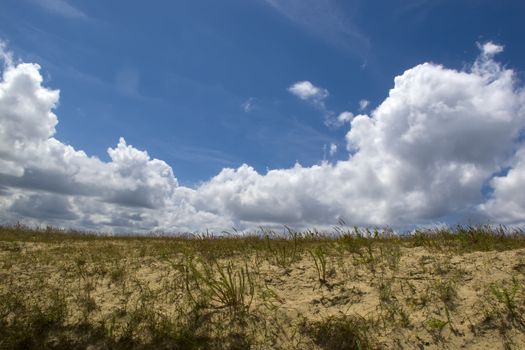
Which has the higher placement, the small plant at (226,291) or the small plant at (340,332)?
the small plant at (226,291)

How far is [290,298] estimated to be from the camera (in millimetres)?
7113

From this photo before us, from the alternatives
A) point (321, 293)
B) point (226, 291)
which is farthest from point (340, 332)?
point (226, 291)

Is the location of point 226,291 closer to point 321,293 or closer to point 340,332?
point 321,293

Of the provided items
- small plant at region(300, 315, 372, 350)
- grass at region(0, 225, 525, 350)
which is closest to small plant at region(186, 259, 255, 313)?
grass at region(0, 225, 525, 350)

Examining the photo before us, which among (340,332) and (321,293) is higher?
(321,293)

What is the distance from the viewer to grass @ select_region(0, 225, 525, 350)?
6.02m

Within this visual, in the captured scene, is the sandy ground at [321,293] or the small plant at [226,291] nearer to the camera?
the sandy ground at [321,293]

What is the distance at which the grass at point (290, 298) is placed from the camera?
6.02 m

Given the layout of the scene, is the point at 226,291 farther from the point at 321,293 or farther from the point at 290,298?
the point at 321,293

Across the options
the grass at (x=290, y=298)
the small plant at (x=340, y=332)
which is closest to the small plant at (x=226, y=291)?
the grass at (x=290, y=298)

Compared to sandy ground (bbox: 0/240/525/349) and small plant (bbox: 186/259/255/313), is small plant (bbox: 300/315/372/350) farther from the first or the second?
small plant (bbox: 186/259/255/313)

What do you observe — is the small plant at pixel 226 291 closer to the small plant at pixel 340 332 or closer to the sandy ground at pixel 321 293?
the sandy ground at pixel 321 293

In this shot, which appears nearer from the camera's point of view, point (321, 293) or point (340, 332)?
point (340, 332)

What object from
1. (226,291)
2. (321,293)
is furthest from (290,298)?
(226,291)
